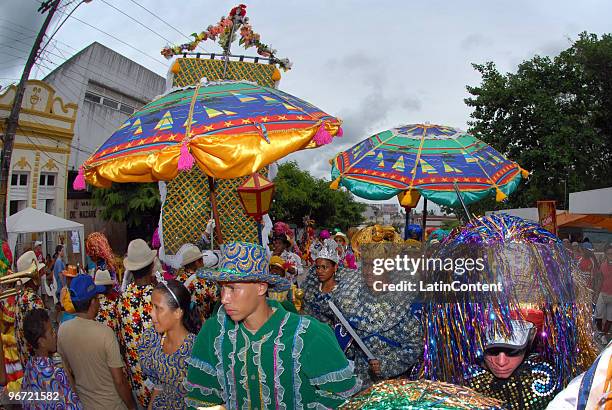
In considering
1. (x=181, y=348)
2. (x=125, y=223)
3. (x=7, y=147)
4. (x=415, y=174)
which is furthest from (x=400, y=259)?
(x=125, y=223)

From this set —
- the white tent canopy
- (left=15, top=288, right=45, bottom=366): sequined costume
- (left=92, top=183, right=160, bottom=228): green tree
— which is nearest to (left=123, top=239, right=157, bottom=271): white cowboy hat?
(left=15, top=288, right=45, bottom=366): sequined costume

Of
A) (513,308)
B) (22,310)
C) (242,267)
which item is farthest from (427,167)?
(22,310)

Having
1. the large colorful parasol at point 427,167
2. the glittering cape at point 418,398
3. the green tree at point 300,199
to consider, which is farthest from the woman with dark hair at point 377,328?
the green tree at point 300,199

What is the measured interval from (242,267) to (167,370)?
1110 millimetres

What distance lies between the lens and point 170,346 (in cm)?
335

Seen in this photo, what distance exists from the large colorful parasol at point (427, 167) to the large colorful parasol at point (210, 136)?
1.65 meters

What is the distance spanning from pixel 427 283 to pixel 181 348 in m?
1.56

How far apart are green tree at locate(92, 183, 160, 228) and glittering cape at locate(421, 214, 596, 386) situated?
1912cm

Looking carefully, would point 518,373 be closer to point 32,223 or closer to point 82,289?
point 82,289

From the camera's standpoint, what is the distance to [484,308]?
8.47 ft

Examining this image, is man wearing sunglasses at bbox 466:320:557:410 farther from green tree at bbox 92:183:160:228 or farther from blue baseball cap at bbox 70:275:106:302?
green tree at bbox 92:183:160:228

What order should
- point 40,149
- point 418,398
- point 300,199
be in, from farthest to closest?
point 300,199, point 40,149, point 418,398

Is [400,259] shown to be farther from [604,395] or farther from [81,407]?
[81,407]

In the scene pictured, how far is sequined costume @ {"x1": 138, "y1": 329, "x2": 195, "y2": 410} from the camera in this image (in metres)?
3.30
